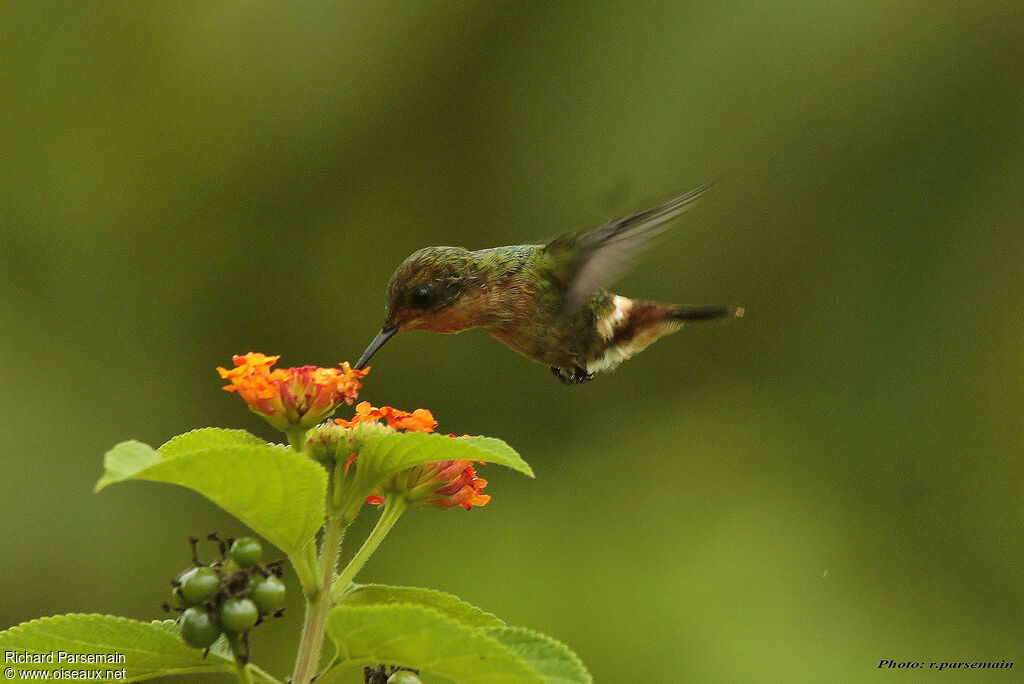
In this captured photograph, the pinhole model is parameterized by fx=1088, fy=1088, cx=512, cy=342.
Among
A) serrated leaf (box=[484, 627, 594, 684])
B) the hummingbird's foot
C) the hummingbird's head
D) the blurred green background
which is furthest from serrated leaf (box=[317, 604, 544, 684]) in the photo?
the blurred green background

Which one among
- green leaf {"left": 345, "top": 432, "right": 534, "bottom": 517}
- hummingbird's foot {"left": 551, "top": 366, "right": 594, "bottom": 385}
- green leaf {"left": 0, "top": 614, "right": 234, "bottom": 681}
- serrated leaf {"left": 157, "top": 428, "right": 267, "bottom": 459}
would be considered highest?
serrated leaf {"left": 157, "top": 428, "right": 267, "bottom": 459}

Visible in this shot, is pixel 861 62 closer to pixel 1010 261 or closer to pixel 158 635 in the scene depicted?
pixel 1010 261

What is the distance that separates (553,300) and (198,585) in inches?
53.7

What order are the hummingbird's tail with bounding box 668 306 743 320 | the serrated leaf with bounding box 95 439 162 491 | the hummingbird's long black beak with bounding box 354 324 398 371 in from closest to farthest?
1. the serrated leaf with bounding box 95 439 162 491
2. the hummingbird's long black beak with bounding box 354 324 398 371
3. the hummingbird's tail with bounding box 668 306 743 320

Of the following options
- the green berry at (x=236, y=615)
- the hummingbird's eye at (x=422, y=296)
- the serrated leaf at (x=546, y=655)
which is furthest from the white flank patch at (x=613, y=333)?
the green berry at (x=236, y=615)

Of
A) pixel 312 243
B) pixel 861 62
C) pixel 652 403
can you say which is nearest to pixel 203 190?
pixel 312 243

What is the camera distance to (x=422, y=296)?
2074mm

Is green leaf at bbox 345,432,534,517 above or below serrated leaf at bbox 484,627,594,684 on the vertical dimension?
above

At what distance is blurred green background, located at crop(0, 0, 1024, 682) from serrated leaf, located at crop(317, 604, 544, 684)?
270cm

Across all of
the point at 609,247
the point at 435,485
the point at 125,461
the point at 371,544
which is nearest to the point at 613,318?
the point at 609,247

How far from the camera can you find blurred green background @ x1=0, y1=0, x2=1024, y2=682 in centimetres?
383

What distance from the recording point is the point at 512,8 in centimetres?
442

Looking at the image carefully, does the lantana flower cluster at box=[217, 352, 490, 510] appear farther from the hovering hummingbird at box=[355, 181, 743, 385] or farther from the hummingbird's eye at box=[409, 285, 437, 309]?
the hummingbird's eye at box=[409, 285, 437, 309]

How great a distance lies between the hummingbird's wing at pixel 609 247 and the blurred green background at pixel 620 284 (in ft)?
5.22
